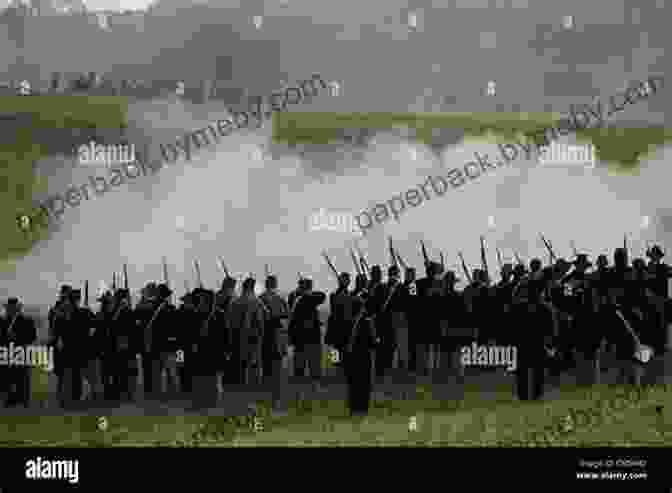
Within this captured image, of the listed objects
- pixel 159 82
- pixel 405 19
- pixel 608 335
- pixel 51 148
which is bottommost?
pixel 608 335

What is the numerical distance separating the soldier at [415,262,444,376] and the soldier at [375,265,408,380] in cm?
15

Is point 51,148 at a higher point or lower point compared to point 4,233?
higher

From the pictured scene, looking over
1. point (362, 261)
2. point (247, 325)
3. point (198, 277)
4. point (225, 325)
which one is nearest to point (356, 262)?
point (362, 261)

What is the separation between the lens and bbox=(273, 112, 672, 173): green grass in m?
6.31

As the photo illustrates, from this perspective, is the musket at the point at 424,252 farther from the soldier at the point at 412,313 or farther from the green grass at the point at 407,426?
the green grass at the point at 407,426

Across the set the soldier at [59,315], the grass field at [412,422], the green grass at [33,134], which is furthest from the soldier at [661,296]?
the soldier at [59,315]

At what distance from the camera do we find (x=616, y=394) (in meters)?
6.30

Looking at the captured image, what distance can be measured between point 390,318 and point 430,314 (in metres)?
0.30

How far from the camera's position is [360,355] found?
6109mm

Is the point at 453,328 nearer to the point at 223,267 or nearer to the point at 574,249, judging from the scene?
the point at 574,249

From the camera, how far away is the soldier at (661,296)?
6.25 meters

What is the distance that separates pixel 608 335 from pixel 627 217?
2.88 feet

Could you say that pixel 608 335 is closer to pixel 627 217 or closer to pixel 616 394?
pixel 616 394

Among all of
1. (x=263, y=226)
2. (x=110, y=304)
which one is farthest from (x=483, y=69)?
(x=110, y=304)
